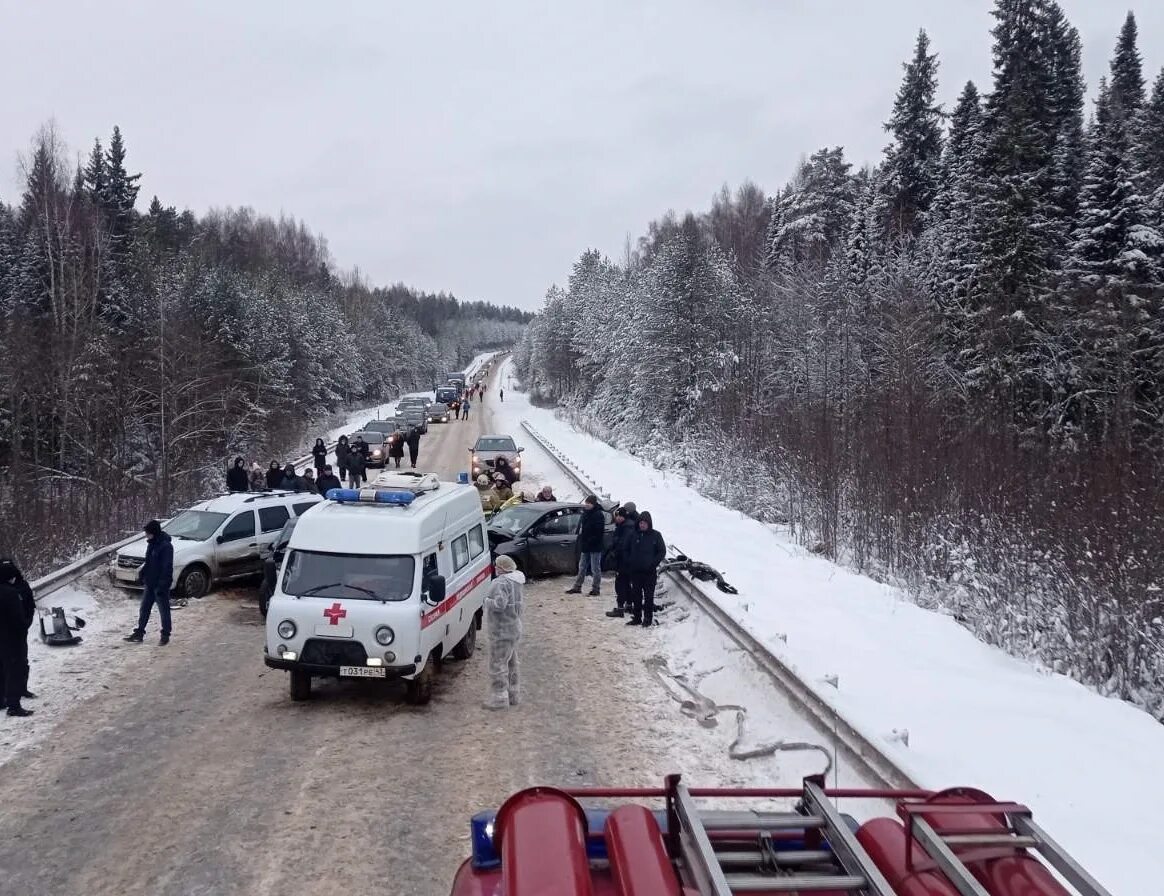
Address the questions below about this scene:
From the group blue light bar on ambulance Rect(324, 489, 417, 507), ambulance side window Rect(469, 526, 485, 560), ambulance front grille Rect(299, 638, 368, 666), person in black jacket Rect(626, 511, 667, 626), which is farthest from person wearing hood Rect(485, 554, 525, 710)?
person in black jacket Rect(626, 511, 667, 626)

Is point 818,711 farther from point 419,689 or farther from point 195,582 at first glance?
point 195,582

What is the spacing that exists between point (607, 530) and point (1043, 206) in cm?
2423

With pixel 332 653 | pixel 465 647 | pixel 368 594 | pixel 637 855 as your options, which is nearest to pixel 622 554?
pixel 465 647

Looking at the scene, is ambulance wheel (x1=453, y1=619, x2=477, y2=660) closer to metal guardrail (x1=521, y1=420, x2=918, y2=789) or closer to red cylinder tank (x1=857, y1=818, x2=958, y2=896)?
metal guardrail (x1=521, y1=420, x2=918, y2=789)

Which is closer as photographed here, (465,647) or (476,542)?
(465,647)

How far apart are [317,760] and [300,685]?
1.83m

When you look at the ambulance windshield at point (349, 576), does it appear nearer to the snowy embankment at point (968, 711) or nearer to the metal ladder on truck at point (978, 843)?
the snowy embankment at point (968, 711)

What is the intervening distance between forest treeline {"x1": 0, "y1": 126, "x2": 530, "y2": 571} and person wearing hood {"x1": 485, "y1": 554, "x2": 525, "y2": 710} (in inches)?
430

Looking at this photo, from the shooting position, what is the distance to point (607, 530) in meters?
18.4

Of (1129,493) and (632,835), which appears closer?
(632,835)

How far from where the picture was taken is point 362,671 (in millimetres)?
9977

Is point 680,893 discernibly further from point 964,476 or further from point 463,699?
point 964,476

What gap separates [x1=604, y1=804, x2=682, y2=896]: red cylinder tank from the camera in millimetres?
3248

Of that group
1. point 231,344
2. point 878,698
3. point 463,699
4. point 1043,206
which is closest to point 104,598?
point 463,699
